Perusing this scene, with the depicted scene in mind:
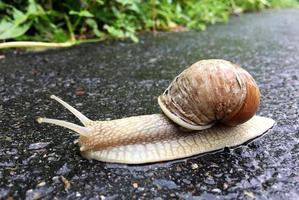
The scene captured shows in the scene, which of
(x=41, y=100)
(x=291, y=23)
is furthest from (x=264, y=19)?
(x=41, y=100)

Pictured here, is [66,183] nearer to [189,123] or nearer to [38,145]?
[38,145]

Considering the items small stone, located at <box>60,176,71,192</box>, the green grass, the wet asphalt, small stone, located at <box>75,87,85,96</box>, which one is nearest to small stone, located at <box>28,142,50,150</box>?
the wet asphalt

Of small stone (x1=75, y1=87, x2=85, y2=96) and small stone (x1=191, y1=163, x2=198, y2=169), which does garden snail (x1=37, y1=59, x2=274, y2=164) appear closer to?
small stone (x1=191, y1=163, x2=198, y2=169)

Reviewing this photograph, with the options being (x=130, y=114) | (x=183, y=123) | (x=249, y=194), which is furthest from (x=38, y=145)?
(x=249, y=194)

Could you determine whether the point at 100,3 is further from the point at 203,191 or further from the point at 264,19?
the point at 264,19

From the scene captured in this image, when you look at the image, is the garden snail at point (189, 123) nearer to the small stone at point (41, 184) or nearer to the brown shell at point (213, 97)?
the brown shell at point (213, 97)
